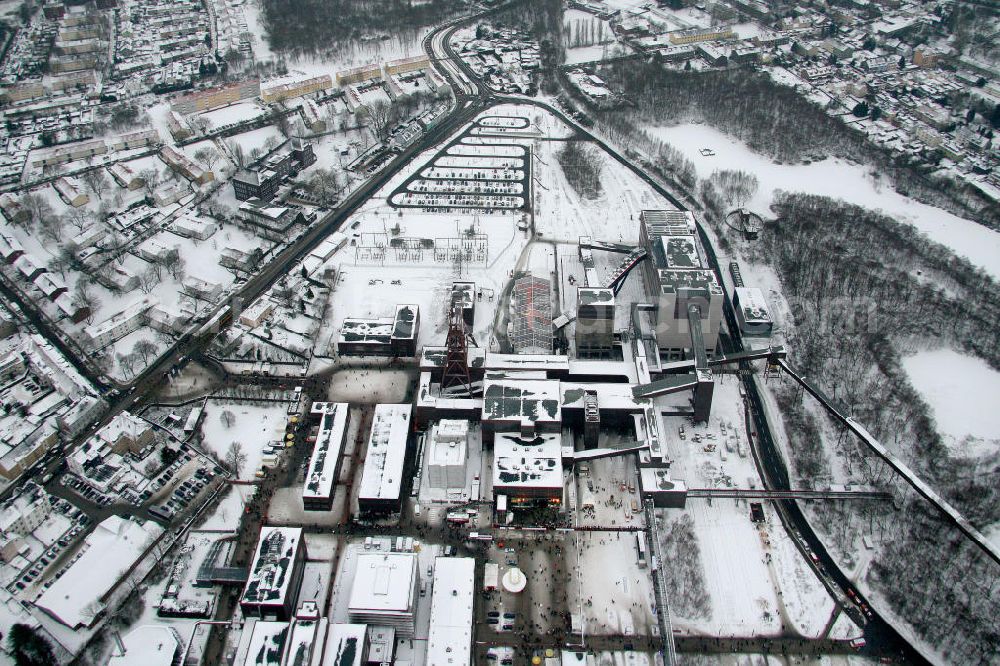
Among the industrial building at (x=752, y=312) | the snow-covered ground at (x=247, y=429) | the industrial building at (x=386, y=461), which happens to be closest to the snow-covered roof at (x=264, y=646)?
the industrial building at (x=386, y=461)

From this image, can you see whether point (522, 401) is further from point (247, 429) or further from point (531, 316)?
point (247, 429)

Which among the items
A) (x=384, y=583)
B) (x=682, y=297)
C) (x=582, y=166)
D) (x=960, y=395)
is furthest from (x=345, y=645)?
(x=582, y=166)

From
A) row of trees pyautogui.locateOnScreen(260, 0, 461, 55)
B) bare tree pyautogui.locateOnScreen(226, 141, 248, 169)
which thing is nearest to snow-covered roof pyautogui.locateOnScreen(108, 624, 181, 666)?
bare tree pyautogui.locateOnScreen(226, 141, 248, 169)

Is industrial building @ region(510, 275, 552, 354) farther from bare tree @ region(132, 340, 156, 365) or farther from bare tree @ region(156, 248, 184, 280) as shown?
bare tree @ region(156, 248, 184, 280)

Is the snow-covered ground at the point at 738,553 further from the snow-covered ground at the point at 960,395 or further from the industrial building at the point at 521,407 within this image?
the snow-covered ground at the point at 960,395

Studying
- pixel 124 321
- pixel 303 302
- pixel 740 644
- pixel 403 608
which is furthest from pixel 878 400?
pixel 124 321
